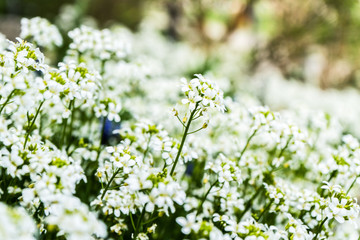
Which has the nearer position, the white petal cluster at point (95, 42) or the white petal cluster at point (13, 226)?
the white petal cluster at point (13, 226)

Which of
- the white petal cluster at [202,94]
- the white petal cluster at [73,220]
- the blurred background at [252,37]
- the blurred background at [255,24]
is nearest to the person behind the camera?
the white petal cluster at [73,220]

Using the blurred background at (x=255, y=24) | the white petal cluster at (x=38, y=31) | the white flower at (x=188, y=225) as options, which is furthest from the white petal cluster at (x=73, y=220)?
the blurred background at (x=255, y=24)

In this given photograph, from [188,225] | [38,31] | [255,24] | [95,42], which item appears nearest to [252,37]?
[255,24]

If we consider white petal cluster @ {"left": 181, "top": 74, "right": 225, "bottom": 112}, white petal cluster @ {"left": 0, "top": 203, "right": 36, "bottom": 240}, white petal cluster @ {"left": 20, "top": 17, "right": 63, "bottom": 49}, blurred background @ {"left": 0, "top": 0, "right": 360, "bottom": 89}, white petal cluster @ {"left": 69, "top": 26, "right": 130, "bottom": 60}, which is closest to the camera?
white petal cluster @ {"left": 0, "top": 203, "right": 36, "bottom": 240}

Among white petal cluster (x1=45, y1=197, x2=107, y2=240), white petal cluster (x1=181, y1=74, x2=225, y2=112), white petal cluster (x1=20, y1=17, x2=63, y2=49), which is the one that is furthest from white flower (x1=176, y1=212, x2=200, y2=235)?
white petal cluster (x1=20, y1=17, x2=63, y2=49)

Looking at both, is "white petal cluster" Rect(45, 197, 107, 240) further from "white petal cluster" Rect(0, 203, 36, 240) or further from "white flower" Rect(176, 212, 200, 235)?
→ "white flower" Rect(176, 212, 200, 235)

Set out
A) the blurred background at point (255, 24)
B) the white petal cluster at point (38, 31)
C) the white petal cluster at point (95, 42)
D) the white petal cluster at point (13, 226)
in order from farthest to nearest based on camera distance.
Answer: the blurred background at point (255, 24), the white petal cluster at point (38, 31), the white petal cluster at point (95, 42), the white petal cluster at point (13, 226)

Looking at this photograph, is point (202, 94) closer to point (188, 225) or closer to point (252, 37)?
point (188, 225)

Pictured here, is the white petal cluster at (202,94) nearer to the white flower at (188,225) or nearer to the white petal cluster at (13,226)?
the white flower at (188,225)
